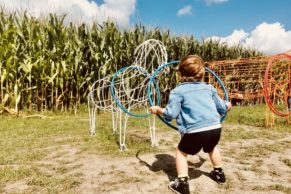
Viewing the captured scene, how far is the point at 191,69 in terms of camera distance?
10.6 feet

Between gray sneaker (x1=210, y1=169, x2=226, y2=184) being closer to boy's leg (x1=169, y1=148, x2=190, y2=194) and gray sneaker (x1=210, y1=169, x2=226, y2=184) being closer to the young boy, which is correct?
the young boy

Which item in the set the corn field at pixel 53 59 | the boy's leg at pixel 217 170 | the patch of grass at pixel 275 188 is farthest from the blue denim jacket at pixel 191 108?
the corn field at pixel 53 59

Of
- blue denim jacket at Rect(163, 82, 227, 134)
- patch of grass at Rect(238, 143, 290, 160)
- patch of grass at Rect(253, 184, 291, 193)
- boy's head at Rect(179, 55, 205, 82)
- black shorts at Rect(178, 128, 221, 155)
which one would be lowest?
patch of grass at Rect(253, 184, 291, 193)

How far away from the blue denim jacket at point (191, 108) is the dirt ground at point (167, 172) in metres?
0.69

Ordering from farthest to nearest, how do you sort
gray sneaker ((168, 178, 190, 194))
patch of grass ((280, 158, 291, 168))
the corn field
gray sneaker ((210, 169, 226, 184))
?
the corn field
patch of grass ((280, 158, 291, 168))
gray sneaker ((210, 169, 226, 184))
gray sneaker ((168, 178, 190, 194))

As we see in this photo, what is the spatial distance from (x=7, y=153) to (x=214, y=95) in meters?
3.19

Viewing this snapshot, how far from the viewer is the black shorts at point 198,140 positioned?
3.12 metres

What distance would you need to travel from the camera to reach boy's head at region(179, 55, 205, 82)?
3.22 meters

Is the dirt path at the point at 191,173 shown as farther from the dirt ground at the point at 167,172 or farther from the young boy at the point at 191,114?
the young boy at the point at 191,114

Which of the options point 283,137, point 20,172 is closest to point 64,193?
point 20,172

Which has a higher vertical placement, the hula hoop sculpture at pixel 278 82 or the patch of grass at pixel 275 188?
the hula hoop sculpture at pixel 278 82

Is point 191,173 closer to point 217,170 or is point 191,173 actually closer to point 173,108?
point 217,170

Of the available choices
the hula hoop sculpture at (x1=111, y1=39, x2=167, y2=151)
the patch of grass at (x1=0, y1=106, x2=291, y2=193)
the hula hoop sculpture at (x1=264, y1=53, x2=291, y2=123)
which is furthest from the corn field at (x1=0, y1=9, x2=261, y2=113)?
the hula hoop sculpture at (x1=264, y1=53, x2=291, y2=123)

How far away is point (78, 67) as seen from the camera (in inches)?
389
